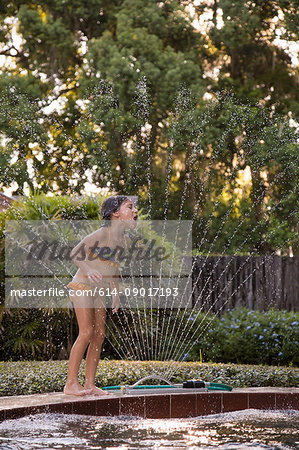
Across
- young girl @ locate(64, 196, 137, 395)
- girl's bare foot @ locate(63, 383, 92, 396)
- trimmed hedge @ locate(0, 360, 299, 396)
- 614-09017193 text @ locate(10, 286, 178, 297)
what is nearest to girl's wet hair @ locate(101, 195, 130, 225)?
young girl @ locate(64, 196, 137, 395)

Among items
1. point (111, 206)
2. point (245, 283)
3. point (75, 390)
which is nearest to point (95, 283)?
point (111, 206)

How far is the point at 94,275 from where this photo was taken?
501 centimetres

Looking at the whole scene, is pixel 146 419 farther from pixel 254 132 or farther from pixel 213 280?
pixel 254 132

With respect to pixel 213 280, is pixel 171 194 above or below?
above

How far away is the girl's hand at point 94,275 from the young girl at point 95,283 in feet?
0.16

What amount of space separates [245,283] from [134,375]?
253 inches

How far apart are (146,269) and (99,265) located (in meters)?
4.67

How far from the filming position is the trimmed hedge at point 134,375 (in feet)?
19.9

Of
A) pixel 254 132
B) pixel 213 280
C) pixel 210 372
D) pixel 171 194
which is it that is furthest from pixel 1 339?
pixel 254 132

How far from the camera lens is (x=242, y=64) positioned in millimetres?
18188

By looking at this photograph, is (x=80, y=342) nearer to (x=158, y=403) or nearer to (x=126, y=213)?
(x=158, y=403)

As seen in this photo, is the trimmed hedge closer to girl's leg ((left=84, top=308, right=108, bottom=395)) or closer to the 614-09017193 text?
girl's leg ((left=84, top=308, right=108, bottom=395))

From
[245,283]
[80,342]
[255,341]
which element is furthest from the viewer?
[245,283]

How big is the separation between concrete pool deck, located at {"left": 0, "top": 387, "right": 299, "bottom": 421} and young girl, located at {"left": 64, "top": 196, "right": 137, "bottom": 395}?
27cm
